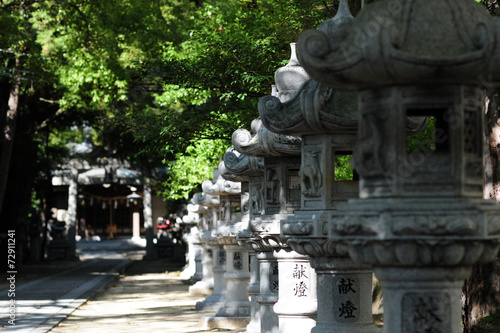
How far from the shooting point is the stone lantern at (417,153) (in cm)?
541

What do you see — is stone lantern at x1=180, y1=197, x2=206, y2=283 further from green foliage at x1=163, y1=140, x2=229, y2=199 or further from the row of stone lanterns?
the row of stone lanterns

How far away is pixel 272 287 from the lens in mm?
11133

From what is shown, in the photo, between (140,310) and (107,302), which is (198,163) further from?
(140,310)

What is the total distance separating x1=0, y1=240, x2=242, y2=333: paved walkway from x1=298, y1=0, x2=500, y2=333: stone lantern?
34.3 ft

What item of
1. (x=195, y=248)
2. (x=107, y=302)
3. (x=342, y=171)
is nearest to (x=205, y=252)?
(x=107, y=302)

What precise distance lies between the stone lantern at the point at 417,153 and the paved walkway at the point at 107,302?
1045cm

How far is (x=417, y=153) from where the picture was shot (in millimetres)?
5730

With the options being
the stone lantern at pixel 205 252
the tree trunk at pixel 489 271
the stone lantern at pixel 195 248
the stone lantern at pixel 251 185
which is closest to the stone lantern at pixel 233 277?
the stone lantern at pixel 251 185

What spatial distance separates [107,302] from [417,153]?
17.9 meters

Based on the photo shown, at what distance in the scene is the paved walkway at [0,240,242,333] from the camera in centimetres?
1664

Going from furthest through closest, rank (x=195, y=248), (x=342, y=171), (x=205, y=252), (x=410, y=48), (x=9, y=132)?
(x=9, y=132) → (x=195, y=248) → (x=205, y=252) → (x=342, y=171) → (x=410, y=48)

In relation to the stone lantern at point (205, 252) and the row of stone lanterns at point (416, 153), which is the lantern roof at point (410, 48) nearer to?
the row of stone lanterns at point (416, 153)

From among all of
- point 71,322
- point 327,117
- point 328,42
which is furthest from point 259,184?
point 71,322

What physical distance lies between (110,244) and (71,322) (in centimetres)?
3906
